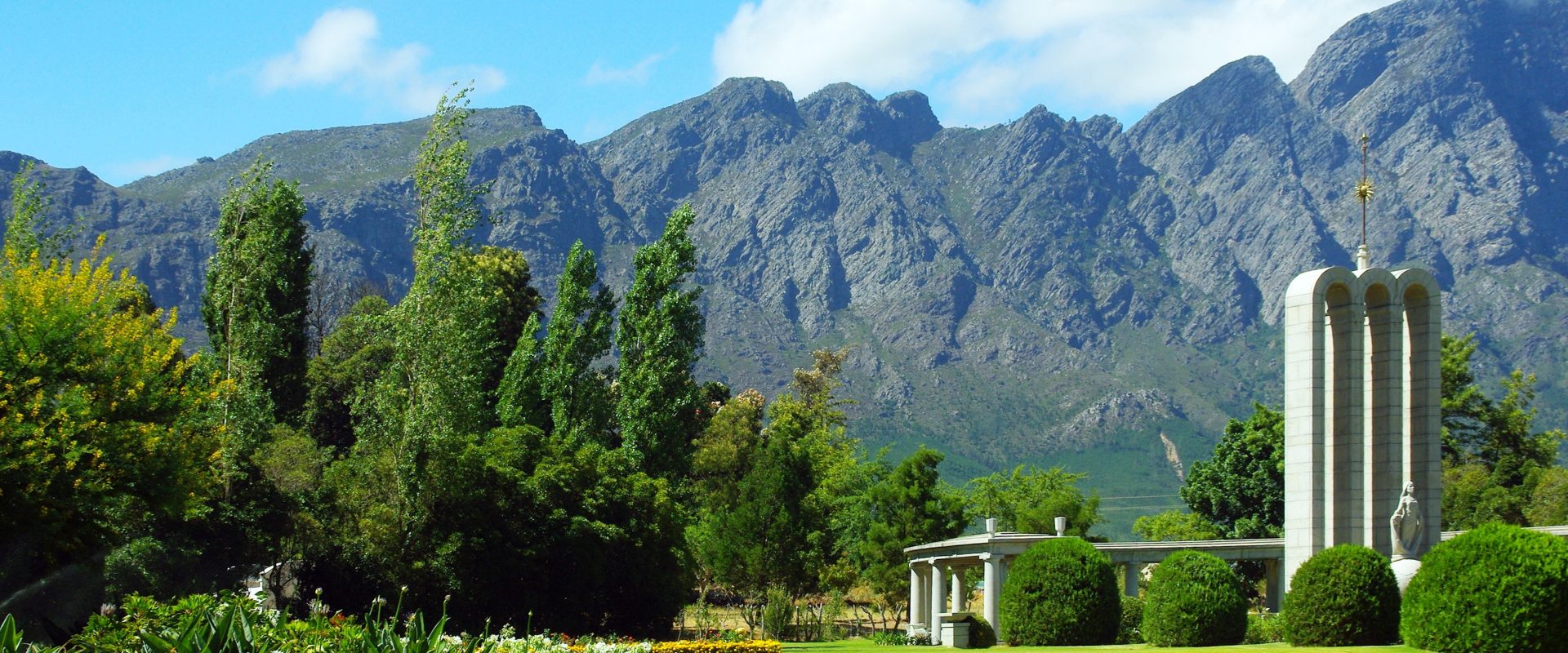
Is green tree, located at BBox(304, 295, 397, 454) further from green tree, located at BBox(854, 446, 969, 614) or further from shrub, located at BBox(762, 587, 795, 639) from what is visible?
green tree, located at BBox(854, 446, 969, 614)

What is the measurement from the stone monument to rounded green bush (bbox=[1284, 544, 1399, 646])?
398cm

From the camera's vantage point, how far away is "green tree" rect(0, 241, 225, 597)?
24.6 m

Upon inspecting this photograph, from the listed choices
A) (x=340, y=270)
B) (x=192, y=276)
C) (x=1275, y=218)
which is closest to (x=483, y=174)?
(x=340, y=270)

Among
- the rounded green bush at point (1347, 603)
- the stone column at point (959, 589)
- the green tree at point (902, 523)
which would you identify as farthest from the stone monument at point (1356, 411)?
the green tree at point (902, 523)

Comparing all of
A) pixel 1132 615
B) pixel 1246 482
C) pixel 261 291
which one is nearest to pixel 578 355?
pixel 261 291

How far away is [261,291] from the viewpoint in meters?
43.2

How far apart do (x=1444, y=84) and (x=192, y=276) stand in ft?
549

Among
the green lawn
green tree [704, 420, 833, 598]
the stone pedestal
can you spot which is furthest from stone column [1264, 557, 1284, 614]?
green tree [704, 420, 833, 598]

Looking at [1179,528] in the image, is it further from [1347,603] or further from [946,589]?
[1347,603]

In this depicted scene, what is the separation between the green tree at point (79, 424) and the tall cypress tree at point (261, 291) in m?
10.9

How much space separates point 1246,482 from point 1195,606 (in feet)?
101

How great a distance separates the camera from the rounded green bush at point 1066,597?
27672 millimetres

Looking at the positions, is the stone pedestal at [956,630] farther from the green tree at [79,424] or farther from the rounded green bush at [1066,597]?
the green tree at [79,424]

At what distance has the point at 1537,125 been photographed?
194 m
